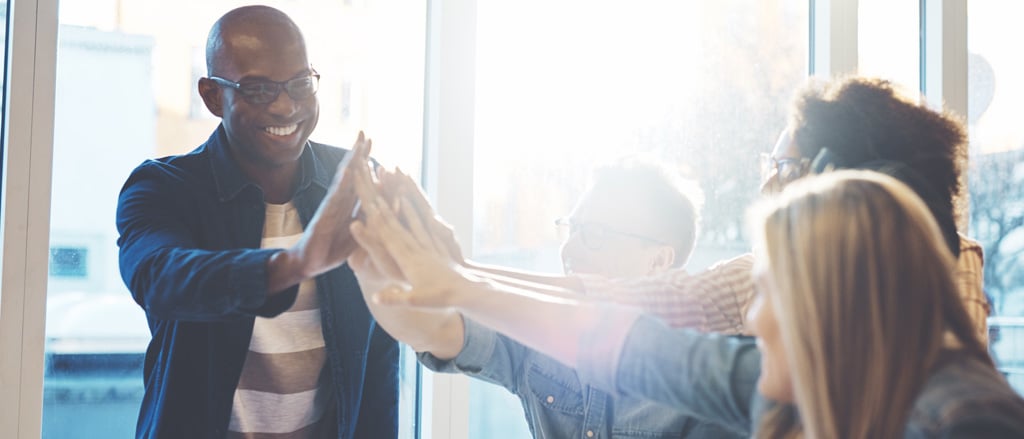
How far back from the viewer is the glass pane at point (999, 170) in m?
3.30

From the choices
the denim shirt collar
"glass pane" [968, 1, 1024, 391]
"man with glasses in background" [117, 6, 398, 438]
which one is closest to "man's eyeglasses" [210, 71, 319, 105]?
"man with glasses in background" [117, 6, 398, 438]

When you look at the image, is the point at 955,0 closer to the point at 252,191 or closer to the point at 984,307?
the point at 984,307

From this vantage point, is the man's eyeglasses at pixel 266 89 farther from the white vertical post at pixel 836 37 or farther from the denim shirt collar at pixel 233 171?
the white vertical post at pixel 836 37

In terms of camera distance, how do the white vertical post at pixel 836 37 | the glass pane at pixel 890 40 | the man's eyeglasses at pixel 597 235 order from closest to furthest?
the man's eyeglasses at pixel 597 235
the white vertical post at pixel 836 37
the glass pane at pixel 890 40

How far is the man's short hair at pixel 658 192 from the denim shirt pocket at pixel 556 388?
0.35 m

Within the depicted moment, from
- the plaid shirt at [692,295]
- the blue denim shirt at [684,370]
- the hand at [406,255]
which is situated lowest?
the blue denim shirt at [684,370]

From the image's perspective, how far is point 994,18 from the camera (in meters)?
3.32

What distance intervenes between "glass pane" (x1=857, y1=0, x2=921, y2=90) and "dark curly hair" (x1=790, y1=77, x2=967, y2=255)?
4.84 ft

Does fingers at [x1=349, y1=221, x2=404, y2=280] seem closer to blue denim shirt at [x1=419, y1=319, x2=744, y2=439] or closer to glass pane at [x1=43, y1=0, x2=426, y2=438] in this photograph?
blue denim shirt at [x1=419, y1=319, x2=744, y2=439]

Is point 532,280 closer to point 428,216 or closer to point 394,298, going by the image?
point 428,216

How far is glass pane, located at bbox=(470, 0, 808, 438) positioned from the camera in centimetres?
266

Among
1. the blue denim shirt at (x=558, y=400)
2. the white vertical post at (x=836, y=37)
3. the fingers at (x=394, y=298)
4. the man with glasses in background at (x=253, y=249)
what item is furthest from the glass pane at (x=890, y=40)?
the fingers at (x=394, y=298)

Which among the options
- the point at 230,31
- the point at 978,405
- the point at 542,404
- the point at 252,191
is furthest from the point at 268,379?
the point at 978,405

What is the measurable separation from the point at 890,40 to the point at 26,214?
109 inches
